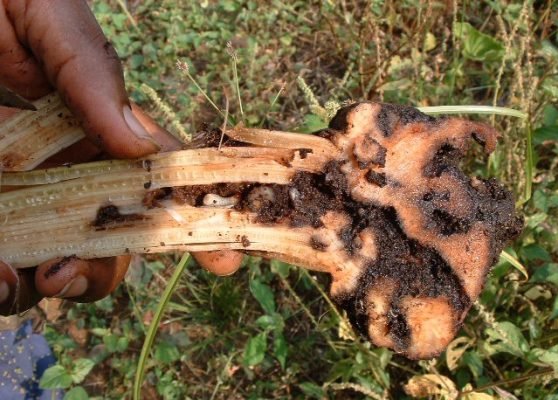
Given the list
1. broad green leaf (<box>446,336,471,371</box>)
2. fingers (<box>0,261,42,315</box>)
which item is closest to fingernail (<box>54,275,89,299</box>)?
fingers (<box>0,261,42,315</box>)

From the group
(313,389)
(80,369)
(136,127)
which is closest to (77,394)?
(80,369)

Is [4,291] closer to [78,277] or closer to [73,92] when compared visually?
[78,277]

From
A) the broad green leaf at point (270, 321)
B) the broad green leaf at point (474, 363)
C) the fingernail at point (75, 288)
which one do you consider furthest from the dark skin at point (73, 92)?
the broad green leaf at point (474, 363)

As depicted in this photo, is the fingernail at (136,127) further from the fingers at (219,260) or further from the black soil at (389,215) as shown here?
the fingers at (219,260)

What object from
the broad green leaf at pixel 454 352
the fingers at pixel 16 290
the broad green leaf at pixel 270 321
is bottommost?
the broad green leaf at pixel 454 352

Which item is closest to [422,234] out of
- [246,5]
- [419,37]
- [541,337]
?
[541,337]

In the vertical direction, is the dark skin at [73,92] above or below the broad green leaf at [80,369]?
above
